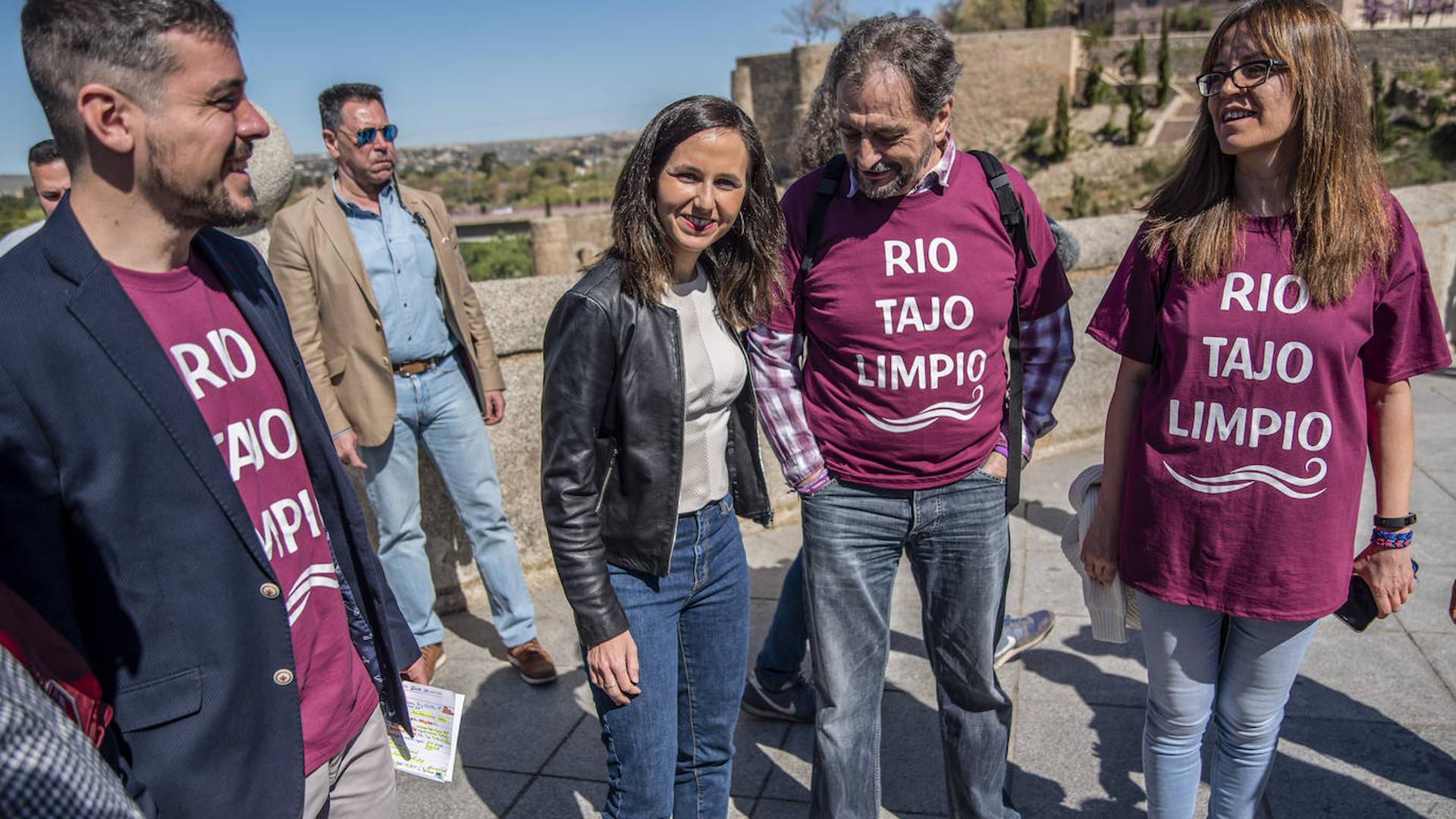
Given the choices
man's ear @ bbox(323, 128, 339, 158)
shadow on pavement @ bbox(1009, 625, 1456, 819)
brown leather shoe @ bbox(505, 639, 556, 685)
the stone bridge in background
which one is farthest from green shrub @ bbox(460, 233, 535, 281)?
shadow on pavement @ bbox(1009, 625, 1456, 819)

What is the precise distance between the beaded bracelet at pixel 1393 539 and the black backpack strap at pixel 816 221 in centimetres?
139

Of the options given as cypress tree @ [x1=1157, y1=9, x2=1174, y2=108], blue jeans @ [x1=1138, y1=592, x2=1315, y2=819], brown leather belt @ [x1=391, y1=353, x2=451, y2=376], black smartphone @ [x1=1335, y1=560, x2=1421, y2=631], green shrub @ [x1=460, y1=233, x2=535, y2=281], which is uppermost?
cypress tree @ [x1=1157, y1=9, x2=1174, y2=108]

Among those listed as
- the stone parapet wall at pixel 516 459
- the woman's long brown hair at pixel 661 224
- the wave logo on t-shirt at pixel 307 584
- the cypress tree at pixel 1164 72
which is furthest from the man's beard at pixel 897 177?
the cypress tree at pixel 1164 72

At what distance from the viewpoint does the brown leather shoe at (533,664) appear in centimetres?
356

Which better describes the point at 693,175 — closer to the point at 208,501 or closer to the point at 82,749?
the point at 208,501

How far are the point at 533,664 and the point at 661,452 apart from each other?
1815 mm

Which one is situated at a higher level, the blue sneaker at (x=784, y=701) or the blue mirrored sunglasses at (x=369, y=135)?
the blue mirrored sunglasses at (x=369, y=135)

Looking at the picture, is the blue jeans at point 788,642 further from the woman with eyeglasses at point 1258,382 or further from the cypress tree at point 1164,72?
the cypress tree at point 1164,72

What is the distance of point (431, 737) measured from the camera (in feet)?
7.22

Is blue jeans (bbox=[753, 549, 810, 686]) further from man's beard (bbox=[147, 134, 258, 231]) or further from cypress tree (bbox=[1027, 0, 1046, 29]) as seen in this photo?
cypress tree (bbox=[1027, 0, 1046, 29])

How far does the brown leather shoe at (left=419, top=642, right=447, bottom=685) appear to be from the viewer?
3.64m

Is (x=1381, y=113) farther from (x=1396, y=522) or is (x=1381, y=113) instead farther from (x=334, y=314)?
(x=334, y=314)

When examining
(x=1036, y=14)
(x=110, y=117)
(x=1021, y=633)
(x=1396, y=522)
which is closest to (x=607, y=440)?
(x=110, y=117)

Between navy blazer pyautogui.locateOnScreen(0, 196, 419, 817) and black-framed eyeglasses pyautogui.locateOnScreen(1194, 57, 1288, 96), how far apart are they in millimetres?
1932
